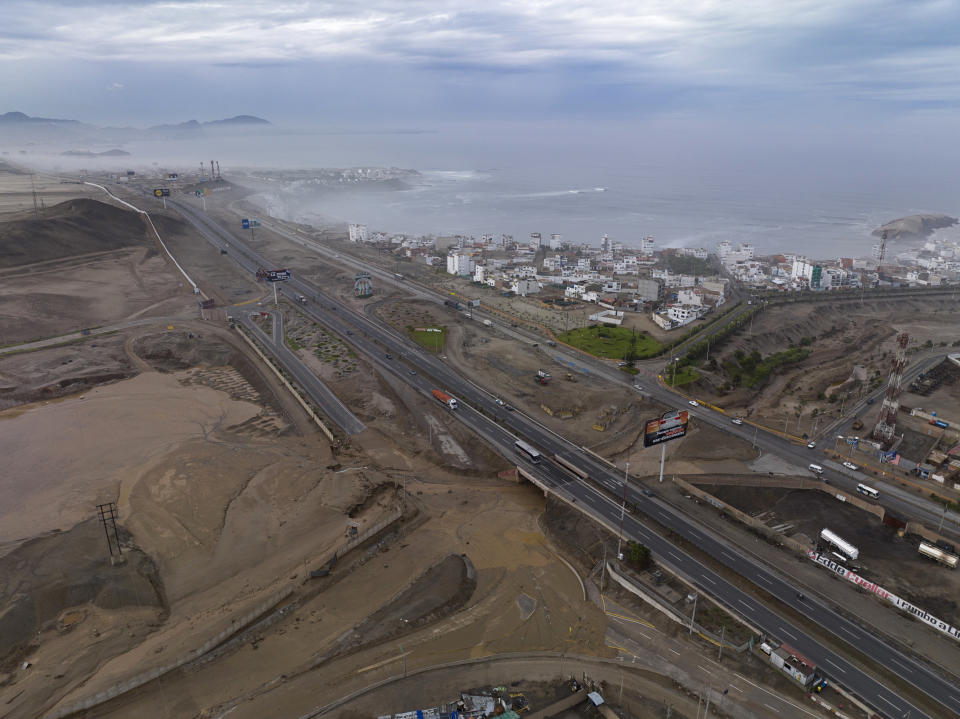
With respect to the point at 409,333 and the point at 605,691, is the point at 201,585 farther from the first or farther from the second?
the point at 409,333

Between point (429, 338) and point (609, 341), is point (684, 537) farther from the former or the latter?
point (429, 338)

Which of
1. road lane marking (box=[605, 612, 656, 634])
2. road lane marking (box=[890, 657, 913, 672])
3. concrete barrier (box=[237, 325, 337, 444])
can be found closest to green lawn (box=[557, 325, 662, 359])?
concrete barrier (box=[237, 325, 337, 444])

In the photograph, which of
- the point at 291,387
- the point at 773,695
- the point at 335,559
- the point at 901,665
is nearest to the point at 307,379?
the point at 291,387

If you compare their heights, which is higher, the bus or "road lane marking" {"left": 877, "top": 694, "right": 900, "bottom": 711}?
the bus

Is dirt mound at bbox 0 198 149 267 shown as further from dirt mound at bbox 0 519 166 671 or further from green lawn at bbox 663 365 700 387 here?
green lawn at bbox 663 365 700 387

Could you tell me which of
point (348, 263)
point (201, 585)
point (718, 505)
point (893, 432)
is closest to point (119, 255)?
point (348, 263)
